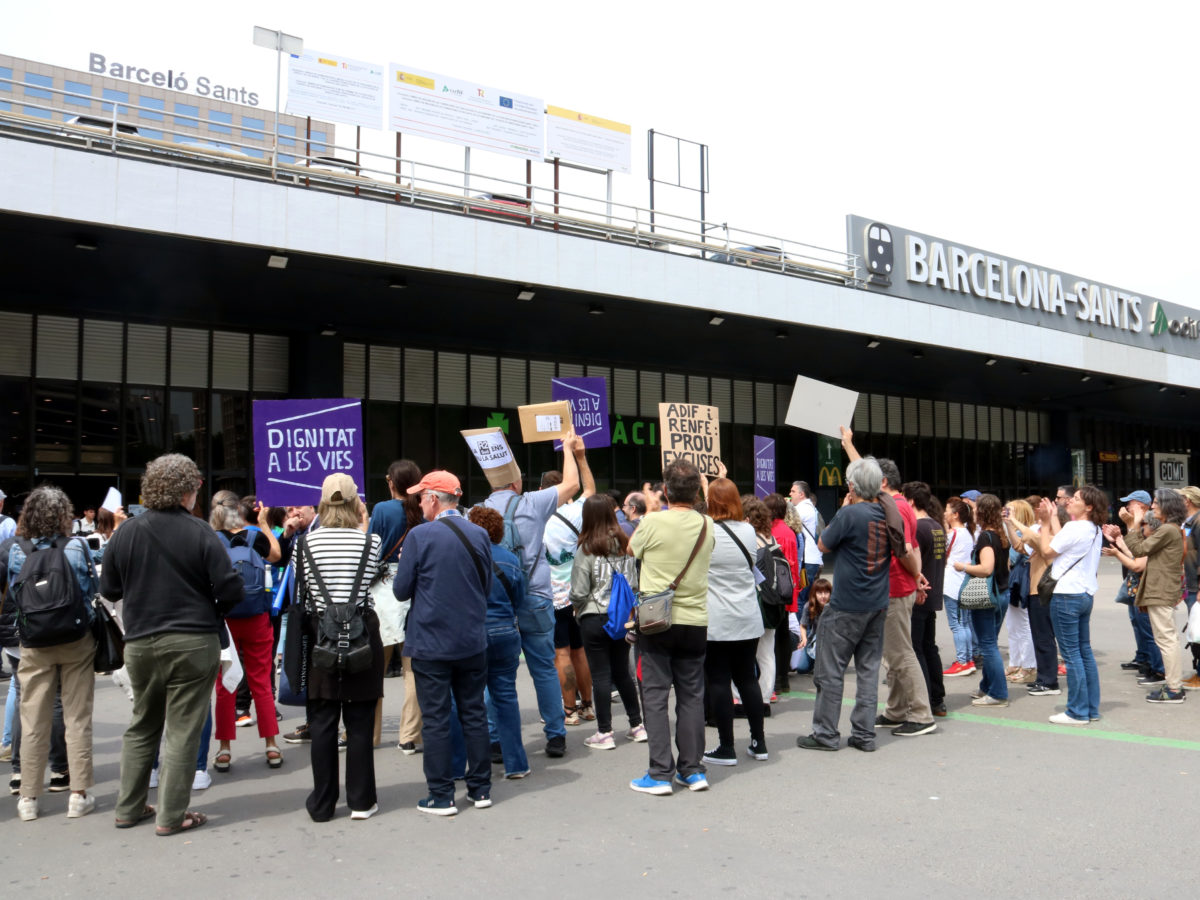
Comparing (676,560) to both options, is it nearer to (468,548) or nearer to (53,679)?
(468,548)

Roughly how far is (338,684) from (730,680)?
8.27 ft

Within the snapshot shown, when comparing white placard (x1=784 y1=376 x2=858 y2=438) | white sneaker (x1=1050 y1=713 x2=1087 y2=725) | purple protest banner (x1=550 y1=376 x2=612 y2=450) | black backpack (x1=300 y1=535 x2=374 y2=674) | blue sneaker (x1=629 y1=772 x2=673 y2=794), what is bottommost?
blue sneaker (x1=629 y1=772 x2=673 y2=794)

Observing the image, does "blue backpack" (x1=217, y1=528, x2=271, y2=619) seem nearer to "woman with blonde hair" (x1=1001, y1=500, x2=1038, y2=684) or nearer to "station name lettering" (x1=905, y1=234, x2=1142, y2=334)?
"woman with blonde hair" (x1=1001, y1=500, x2=1038, y2=684)

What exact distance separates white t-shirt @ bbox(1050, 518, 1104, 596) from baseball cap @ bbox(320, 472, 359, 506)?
5.23 metres

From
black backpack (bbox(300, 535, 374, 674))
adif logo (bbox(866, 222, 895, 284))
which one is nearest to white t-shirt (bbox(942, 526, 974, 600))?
black backpack (bbox(300, 535, 374, 674))

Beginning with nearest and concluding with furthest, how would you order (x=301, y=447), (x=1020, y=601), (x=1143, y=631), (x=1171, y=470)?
1. (x=1020, y=601)
2. (x=1143, y=631)
3. (x=301, y=447)
4. (x=1171, y=470)

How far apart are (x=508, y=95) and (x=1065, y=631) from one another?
15763 millimetres

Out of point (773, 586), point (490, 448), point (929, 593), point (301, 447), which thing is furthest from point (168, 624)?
point (929, 593)

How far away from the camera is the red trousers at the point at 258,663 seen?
6.67 metres

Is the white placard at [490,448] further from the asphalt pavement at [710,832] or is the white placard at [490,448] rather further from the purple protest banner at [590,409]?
the purple protest banner at [590,409]

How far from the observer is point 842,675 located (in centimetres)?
688

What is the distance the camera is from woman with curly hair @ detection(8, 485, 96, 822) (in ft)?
18.3

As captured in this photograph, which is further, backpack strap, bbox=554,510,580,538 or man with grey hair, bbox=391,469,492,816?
backpack strap, bbox=554,510,580,538

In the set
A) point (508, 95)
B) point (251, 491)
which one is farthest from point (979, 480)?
point (251, 491)
